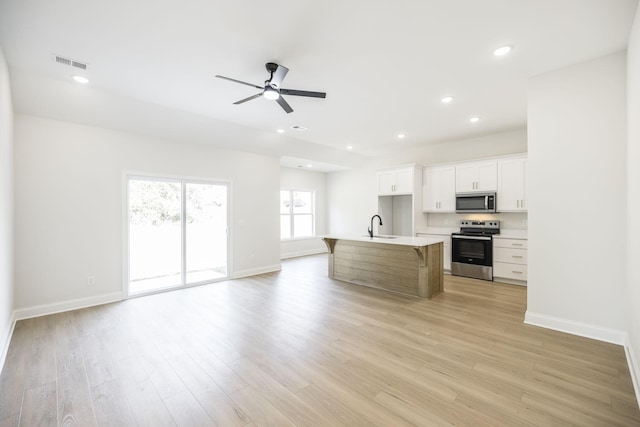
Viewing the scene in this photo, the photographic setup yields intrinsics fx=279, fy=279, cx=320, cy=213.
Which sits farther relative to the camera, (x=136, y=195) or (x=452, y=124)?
(x=452, y=124)

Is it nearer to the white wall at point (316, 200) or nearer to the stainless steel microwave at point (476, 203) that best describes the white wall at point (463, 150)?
the stainless steel microwave at point (476, 203)

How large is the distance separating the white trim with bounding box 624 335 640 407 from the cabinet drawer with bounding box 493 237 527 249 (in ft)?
8.29

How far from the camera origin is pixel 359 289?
15.9ft

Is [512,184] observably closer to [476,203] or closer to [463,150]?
[476,203]

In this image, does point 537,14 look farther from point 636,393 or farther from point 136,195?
point 136,195

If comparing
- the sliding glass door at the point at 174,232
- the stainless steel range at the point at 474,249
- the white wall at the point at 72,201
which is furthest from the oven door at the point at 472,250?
the white wall at the point at 72,201

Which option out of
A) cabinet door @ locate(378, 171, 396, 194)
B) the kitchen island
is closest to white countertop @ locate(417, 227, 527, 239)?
cabinet door @ locate(378, 171, 396, 194)

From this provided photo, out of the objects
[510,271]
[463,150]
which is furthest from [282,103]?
[510,271]

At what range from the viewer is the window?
27.3 ft

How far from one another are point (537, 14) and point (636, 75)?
0.94 metres

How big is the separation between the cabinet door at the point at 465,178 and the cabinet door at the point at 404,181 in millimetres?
964

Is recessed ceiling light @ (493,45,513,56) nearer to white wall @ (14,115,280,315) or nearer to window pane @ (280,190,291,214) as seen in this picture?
white wall @ (14,115,280,315)

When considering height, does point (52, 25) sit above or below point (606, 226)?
above

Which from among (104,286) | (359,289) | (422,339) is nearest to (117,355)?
(104,286)
